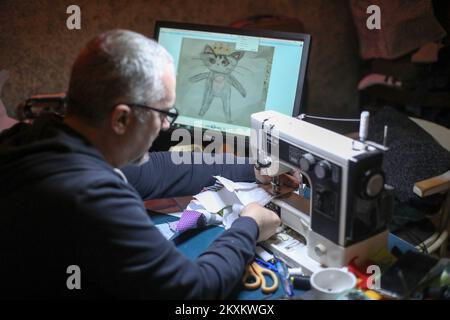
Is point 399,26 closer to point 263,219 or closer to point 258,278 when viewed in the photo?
point 263,219

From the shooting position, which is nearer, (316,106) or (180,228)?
(180,228)

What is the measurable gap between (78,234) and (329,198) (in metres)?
0.58

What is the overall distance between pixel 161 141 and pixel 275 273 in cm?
91

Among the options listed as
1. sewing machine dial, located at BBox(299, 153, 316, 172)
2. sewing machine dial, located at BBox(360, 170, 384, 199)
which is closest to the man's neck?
sewing machine dial, located at BBox(299, 153, 316, 172)

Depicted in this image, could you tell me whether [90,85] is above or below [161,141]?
above

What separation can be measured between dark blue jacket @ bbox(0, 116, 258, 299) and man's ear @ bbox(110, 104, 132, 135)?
7 centimetres

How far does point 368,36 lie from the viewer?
9.65 ft

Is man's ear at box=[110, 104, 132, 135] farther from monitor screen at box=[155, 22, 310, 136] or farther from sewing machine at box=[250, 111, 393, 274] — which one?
monitor screen at box=[155, 22, 310, 136]

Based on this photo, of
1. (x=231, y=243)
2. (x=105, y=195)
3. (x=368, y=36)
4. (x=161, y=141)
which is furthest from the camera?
(x=368, y=36)

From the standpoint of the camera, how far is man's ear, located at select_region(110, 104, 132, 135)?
1.02m

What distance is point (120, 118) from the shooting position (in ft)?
3.41

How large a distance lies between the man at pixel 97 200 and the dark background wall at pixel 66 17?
3.74 feet

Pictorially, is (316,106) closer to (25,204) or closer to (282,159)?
(282,159)
